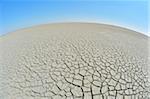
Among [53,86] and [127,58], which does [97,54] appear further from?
[53,86]

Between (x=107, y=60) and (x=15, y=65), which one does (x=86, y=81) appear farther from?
(x=15, y=65)

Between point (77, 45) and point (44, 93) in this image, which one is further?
point (77, 45)

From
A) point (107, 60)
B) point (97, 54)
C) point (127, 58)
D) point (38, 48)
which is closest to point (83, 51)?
point (97, 54)

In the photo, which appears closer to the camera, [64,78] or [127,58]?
[64,78]

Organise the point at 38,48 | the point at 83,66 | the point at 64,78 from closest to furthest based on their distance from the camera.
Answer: the point at 64,78 → the point at 83,66 → the point at 38,48

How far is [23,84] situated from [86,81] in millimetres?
944

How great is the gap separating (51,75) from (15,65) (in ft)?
2.76

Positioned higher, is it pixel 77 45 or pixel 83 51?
pixel 77 45

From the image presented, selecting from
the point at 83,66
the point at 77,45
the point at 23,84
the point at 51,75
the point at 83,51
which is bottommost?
the point at 23,84

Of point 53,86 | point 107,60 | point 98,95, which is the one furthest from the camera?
point 107,60

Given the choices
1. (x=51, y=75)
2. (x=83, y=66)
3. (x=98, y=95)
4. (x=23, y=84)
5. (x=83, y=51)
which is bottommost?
(x=98, y=95)

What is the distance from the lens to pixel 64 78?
6.30ft

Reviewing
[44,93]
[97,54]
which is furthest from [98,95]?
[97,54]

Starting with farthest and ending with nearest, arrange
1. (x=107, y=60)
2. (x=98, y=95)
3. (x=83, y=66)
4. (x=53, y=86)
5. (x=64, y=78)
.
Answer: (x=107, y=60), (x=83, y=66), (x=64, y=78), (x=53, y=86), (x=98, y=95)
